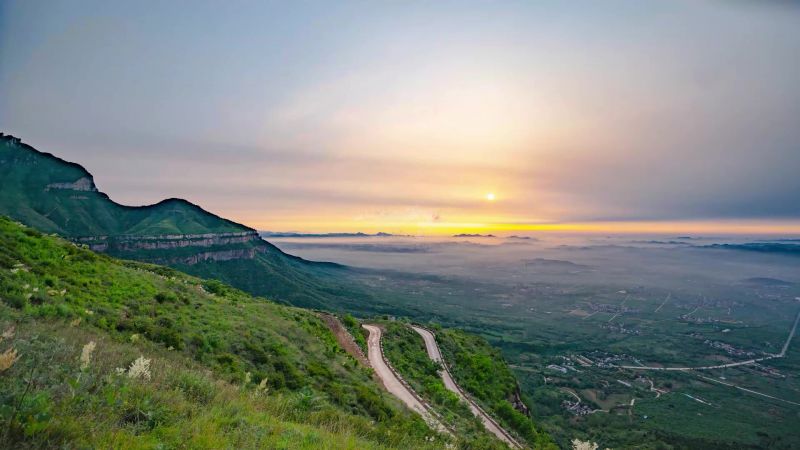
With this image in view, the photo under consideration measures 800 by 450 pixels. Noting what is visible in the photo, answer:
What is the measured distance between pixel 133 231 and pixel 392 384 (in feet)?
507

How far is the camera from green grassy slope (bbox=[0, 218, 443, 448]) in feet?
16.4

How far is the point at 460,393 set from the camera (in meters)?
28.3

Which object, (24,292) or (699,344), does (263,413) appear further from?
(699,344)

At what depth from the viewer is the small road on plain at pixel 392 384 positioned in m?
18.6

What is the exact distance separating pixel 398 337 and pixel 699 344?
511ft

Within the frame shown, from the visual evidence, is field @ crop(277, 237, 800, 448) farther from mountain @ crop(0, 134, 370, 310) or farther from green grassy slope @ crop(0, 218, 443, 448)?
green grassy slope @ crop(0, 218, 443, 448)

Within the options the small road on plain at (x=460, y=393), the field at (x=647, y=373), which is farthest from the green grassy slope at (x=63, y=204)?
the small road on plain at (x=460, y=393)

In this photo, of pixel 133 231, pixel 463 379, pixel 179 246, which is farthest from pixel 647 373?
pixel 133 231

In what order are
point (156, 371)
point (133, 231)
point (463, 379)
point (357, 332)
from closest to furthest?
point (156, 371), point (463, 379), point (357, 332), point (133, 231)

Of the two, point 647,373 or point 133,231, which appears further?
point 133,231

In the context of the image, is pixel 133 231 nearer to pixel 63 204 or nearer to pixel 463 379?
pixel 63 204

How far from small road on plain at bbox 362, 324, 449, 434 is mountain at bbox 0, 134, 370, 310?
90.4 metres

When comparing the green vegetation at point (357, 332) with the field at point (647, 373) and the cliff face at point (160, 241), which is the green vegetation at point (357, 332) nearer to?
the field at point (647, 373)

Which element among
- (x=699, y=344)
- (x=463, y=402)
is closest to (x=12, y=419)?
(x=463, y=402)
